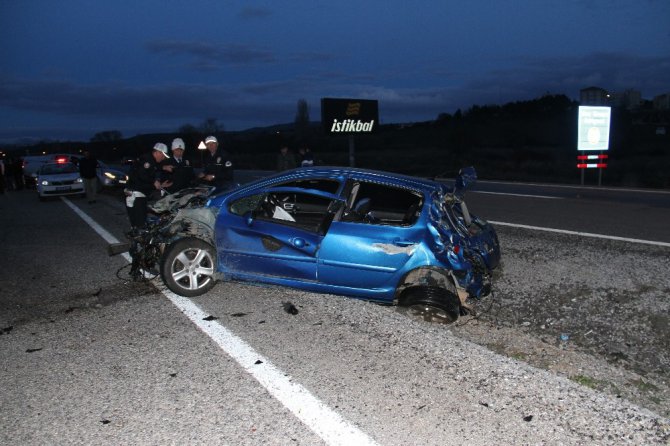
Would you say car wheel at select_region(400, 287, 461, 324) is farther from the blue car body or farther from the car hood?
the car hood

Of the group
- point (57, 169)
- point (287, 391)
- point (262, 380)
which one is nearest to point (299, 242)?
point (262, 380)

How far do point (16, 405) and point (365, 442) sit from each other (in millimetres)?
2385

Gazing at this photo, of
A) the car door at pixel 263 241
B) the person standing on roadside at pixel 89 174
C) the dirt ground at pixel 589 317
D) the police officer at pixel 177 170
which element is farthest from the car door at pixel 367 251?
the person standing on roadside at pixel 89 174

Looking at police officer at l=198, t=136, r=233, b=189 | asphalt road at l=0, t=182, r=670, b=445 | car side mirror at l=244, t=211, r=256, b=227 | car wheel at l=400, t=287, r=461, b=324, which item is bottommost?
asphalt road at l=0, t=182, r=670, b=445

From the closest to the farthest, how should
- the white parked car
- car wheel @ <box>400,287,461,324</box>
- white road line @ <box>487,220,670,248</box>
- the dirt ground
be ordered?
the dirt ground, car wheel @ <box>400,287,461,324</box>, white road line @ <box>487,220,670,248</box>, the white parked car

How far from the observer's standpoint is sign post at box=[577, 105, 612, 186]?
19.1 m

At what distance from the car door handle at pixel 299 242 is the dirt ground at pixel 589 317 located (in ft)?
5.29

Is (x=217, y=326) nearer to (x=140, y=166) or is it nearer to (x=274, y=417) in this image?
(x=274, y=417)

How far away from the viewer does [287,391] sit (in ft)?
12.1

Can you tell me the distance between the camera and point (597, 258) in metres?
7.46

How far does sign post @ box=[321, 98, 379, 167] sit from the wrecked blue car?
57.9ft

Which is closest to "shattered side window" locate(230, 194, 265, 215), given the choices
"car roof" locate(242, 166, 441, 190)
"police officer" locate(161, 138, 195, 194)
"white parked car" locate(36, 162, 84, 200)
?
"car roof" locate(242, 166, 441, 190)

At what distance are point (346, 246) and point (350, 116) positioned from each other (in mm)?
19846

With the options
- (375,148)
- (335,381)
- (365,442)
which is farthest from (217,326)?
(375,148)
